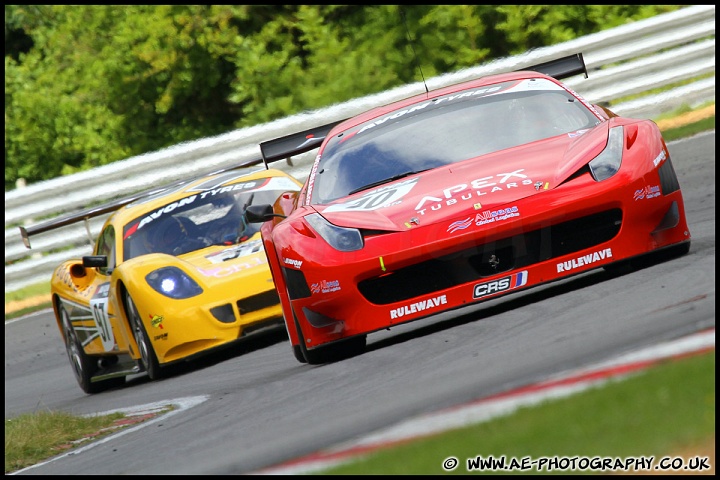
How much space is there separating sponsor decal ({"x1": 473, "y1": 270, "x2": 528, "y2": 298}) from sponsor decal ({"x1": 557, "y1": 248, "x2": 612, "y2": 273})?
0.59ft

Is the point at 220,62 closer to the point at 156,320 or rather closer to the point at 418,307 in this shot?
the point at 156,320

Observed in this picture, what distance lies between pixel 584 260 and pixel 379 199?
3.42 feet

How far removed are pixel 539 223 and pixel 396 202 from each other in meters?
0.71

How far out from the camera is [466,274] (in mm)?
5703

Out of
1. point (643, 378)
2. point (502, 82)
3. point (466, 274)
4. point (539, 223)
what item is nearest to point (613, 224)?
point (539, 223)

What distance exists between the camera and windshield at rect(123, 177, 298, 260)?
28.1ft

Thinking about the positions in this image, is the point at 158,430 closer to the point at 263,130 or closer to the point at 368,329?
the point at 368,329

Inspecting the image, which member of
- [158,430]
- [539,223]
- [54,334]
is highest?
[539,223]

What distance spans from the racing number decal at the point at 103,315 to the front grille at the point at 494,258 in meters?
3.15

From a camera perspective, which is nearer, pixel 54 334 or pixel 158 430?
pixel 158 430

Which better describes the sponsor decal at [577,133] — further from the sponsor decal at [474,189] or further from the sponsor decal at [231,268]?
the sponsor decal at [231,268]

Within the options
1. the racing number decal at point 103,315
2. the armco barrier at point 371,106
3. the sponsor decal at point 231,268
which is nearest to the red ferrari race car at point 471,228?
the sponsor decal at point 231,268

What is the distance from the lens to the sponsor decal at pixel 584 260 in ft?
18.7

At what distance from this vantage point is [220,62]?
1809cm
